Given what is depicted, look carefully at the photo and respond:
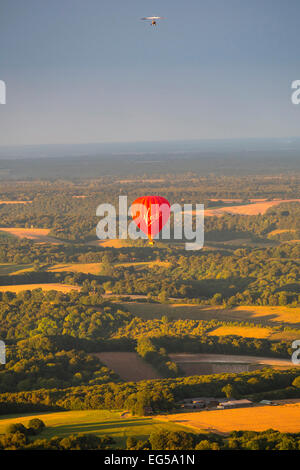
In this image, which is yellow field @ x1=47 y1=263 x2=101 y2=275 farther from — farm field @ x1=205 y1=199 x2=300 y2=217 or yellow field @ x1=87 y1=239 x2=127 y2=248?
farm field @ x1=205 y1=199 x2=300 y2=217

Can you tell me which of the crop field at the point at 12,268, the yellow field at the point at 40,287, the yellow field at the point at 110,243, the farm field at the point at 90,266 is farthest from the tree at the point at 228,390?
the yellow field at the point at 110,243

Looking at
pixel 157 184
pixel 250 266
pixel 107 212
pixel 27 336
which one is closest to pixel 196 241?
pixel 250 266

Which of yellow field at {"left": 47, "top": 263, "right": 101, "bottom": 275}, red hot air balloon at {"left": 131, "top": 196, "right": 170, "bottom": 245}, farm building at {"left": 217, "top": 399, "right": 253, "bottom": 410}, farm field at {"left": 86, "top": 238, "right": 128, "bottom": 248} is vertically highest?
red hot air balloon at {"left": 131, "top": 196, "right": 170, "bottom": 245}

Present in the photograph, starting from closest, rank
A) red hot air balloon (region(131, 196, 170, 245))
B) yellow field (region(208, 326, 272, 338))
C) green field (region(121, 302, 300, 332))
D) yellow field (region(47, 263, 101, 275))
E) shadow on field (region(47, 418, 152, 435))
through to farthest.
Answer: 1. shadow on field (region(47, 418, 152, 435))
2. yellow field (region(208, 326, 272, 338))
3. red hot air balloon (region(131, 196, 170, 245))
4. green field (region(121, 302, 300, 332))
5. yellow field (region(47, 263, 101, 275))

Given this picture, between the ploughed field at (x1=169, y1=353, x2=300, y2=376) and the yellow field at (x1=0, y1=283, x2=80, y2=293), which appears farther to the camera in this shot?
the yellow field at (x1=0, y1=283, x2=80, y2=293)

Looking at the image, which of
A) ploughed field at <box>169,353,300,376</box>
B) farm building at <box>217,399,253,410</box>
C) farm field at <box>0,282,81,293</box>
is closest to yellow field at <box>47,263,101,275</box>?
farm field at <box>0,282,81,293</box>

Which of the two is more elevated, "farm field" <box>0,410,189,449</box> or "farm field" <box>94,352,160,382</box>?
"farm field" <box>0,410,189,449</box>

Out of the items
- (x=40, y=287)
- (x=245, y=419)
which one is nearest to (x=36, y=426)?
(x=245, y=419)
